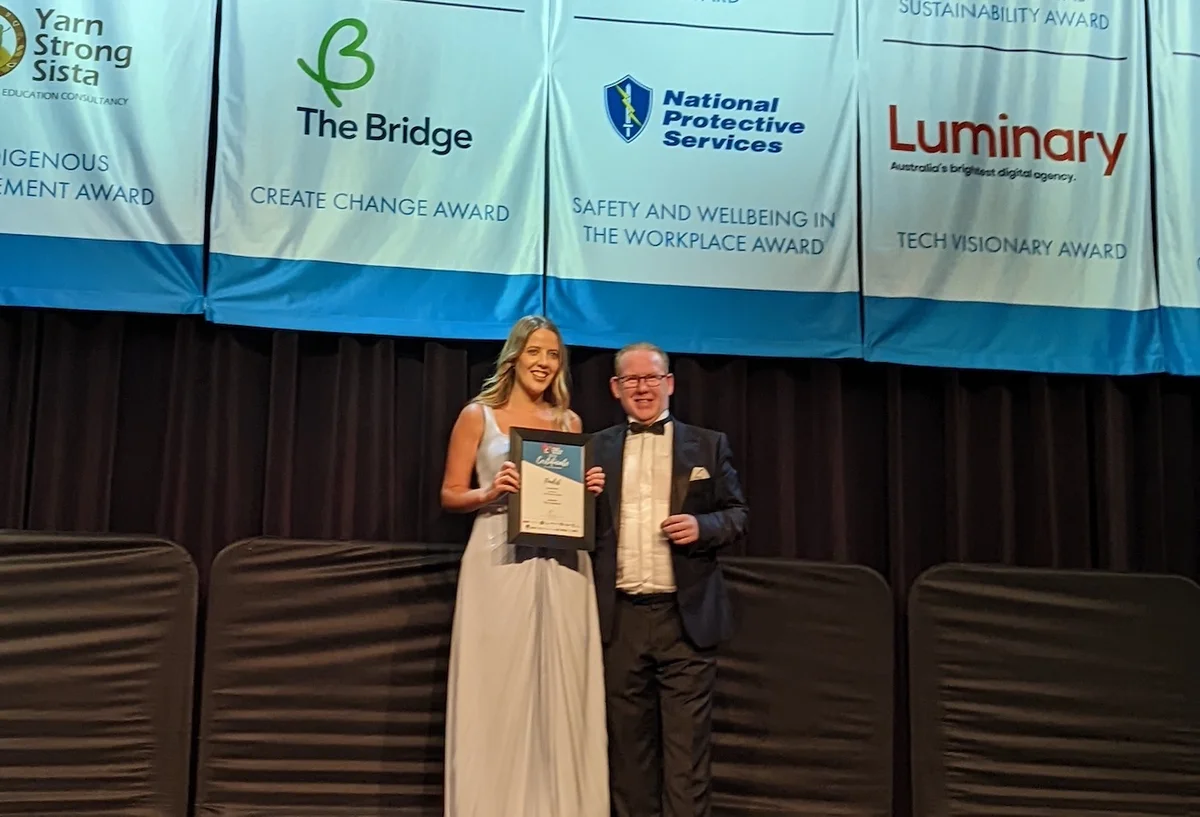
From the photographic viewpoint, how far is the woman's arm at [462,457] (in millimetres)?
3035

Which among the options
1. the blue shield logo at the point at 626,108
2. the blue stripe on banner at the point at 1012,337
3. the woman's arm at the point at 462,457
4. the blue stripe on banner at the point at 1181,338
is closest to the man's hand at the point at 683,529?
the woman's arm at the point at 462,457

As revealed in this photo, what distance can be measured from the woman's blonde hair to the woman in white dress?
19cm

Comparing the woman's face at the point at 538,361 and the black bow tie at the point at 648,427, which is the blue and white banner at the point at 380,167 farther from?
the black bow tie at the point at 648,427

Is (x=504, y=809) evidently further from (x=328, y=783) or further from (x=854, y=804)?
(x=854, y=804)

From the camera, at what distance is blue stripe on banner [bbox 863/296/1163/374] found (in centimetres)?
374

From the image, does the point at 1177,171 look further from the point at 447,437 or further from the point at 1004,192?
the point at 447,437

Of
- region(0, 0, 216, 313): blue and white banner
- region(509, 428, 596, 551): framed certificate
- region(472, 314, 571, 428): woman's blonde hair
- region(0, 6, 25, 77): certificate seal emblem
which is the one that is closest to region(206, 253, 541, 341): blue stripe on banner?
region(0, 0, 216, 313): blue and white banner

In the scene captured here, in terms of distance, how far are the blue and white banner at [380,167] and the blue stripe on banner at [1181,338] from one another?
223cm

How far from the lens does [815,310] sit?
3.70 meters

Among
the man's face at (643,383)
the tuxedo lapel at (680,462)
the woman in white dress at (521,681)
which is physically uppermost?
the man's face at (643,383)

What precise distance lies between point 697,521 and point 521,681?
653 millimetres

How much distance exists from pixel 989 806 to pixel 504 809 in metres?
1.72

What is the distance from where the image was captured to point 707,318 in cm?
364

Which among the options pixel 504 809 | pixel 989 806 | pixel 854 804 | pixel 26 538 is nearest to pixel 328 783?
pixel 504 809
